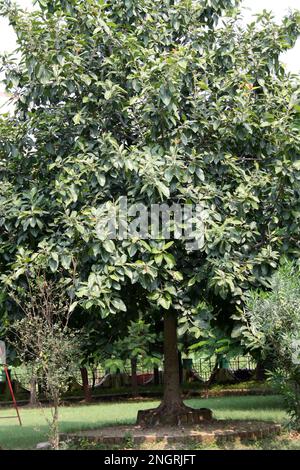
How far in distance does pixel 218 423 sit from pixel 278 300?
3059 millimetres

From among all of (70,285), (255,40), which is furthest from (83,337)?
(255,40)

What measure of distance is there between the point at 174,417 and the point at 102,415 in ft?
18.4

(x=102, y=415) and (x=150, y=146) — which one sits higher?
(x=150, y=146)

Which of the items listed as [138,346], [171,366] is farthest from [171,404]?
[138,346]

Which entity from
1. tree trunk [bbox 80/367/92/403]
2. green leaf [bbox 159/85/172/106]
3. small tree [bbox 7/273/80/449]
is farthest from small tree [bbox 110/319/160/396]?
green leaf [bbox 159/85/172/106]

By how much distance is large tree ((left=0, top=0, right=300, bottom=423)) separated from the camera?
27.8 ft

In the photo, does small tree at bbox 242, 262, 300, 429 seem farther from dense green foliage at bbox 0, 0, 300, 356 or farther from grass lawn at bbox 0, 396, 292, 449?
grass lawn at bbox 0, 396, 292, 449

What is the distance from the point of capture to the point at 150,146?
29.5 ft

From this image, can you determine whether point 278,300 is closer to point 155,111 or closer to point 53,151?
point 155,111

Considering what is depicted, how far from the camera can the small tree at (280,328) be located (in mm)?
8180

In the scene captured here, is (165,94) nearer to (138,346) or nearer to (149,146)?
(149,146)

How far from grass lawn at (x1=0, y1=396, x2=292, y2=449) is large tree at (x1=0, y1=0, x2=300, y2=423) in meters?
2.76

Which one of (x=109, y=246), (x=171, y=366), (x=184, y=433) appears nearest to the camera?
(x=109, y=246)
